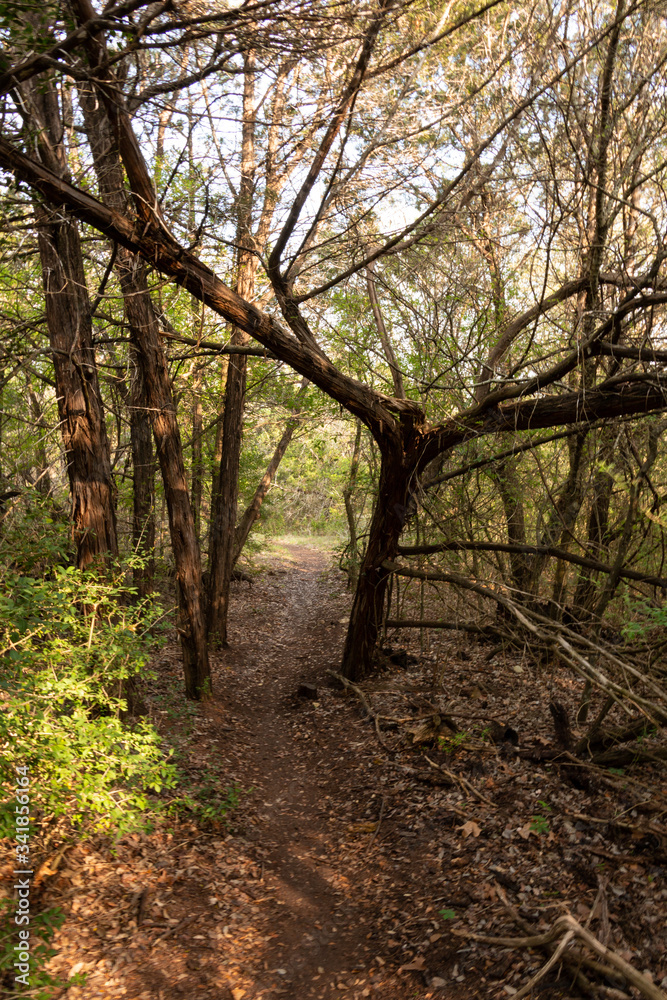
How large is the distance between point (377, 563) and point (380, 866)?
3610 mm

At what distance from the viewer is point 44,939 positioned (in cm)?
334

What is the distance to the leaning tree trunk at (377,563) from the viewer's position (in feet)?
23.9

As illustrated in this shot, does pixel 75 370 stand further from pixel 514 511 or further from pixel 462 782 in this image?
pixel 514 511

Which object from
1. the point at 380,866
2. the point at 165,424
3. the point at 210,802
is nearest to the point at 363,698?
the point at 210,802

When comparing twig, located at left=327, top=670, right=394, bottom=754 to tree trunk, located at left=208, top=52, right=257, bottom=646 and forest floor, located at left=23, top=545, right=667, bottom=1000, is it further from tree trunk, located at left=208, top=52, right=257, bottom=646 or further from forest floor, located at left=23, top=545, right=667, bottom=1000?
tree trunk, located at left=208, top=52, right=257, bottom=646

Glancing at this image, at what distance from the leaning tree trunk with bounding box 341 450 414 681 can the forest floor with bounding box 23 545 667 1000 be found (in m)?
1.02

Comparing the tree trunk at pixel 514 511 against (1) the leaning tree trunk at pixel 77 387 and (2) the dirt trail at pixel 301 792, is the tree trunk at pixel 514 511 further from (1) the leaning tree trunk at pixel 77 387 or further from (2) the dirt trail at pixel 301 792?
(1) the leaning tree trunk at pixel 77 387

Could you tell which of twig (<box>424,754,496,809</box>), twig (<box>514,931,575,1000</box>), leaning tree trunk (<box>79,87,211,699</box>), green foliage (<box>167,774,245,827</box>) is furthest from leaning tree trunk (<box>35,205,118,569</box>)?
twig (<box>514,931,575,1000</box>)

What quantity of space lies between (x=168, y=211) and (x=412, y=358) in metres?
3.56

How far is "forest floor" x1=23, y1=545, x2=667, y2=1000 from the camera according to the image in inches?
144

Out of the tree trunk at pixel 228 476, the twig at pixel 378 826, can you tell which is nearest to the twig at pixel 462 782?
the twig at pixel 378 826

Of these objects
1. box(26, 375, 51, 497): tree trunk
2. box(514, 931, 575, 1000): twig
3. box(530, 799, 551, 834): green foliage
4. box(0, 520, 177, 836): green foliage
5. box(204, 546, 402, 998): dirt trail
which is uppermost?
box(26, 375, 51, 497): tree trunk

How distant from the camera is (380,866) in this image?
4828mm

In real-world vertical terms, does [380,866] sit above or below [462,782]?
below
